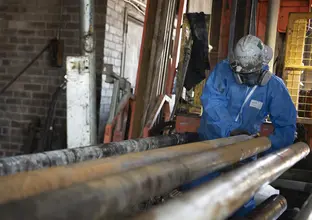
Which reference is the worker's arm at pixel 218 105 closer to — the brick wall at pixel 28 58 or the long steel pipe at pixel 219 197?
the long steel pipe at pixel 219 197

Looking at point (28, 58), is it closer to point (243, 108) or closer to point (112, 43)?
point (112, 43)

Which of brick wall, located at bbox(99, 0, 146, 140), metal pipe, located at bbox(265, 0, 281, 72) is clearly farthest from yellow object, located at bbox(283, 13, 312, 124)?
brick wall, located at bbox(99, 0, 146, 140)

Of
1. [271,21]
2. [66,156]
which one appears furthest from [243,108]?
[66,156]

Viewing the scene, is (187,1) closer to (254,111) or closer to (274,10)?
(274,10)

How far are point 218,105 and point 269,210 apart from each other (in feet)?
4.73

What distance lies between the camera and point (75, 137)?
2.99 metres

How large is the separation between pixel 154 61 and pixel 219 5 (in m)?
1.84

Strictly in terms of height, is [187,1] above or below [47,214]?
above

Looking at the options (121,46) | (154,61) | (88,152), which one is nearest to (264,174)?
(88,152)

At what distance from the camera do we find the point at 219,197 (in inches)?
37.4

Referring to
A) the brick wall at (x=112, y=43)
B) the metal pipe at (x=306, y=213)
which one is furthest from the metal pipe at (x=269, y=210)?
the brick wall at (x=112, y=43)

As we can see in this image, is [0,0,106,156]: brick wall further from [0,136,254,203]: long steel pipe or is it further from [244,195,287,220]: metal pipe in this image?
[0,136,254,203]: long steel pipe

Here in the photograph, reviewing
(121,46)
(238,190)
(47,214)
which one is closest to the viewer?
(47,214)

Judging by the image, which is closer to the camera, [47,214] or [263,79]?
[47,214]
